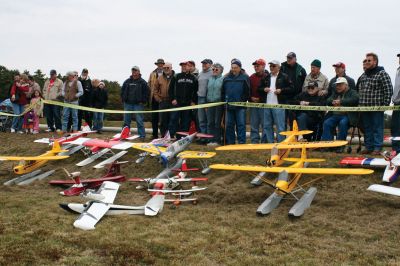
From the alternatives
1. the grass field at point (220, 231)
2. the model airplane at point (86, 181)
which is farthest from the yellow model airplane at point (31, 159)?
the grass field at point (220, 231)

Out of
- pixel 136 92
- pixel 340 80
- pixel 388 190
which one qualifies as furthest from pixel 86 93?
pixel 388 190

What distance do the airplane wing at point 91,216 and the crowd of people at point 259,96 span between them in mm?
5349

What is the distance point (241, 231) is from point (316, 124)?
18.3ft


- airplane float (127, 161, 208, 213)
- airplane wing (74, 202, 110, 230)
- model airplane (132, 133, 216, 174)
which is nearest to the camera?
airplane wing (74, 202, 110, 230)

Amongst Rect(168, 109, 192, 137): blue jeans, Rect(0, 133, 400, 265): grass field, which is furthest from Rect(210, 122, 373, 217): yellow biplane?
Rect(168, 109, 192, 137): blue jeans

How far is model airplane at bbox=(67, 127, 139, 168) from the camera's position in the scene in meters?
13.0

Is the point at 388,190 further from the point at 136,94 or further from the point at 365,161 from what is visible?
the point at 136,94

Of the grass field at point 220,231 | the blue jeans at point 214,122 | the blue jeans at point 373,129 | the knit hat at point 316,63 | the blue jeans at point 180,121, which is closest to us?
the grass field at point 220,231

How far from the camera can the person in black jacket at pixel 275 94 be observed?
12.3 m

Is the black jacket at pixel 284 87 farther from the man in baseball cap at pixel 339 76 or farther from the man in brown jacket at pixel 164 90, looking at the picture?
the man in brown jacket at pixel 164 90

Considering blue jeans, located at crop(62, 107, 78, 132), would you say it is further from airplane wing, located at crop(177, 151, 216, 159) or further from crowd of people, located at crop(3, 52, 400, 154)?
airplane wing, located at crop(177, 151, 216, 159)

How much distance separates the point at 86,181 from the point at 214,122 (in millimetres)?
4519

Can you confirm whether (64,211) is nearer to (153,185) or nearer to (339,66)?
(153,185)

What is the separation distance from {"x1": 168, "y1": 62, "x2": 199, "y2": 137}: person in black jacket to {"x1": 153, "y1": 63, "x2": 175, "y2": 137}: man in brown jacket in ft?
1.18
